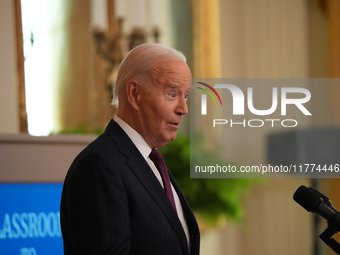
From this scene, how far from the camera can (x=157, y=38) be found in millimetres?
4230

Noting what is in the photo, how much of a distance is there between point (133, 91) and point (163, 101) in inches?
4.1

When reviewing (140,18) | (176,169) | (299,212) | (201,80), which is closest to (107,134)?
(176,169)

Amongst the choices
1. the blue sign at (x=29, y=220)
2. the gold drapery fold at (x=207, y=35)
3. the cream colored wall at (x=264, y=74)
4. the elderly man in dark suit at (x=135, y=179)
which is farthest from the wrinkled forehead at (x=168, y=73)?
the cream colored wall at (x=264, y=74)

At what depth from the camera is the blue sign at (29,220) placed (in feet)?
4.86

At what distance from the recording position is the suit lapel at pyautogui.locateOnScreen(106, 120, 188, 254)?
3.73 ft

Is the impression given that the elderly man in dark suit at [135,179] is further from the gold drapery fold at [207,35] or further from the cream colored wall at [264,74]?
the cream colored wall at [264,74]

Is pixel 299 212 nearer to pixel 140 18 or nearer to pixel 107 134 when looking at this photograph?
pixel 140 18

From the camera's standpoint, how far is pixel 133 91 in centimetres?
125

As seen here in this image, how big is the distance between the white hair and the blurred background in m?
2.79

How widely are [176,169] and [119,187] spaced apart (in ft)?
7.90

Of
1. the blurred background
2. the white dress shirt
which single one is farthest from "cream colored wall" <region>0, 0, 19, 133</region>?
the white dress shirt

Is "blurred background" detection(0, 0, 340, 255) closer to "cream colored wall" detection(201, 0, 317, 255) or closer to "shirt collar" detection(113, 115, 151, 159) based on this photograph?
"cream colored wall" detection(201, 0, 317, 255)

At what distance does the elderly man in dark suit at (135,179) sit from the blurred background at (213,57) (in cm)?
281

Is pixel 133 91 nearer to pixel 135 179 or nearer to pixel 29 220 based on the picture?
pixel 135 179
